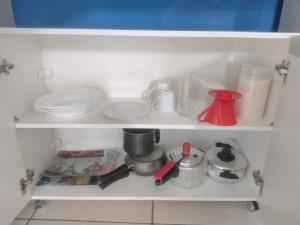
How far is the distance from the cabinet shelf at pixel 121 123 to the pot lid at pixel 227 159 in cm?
21

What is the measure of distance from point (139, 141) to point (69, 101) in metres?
0.31

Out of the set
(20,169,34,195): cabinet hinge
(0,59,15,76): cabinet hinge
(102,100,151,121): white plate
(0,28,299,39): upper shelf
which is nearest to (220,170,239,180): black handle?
(102,100,151,121): white plate

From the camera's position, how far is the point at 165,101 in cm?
92

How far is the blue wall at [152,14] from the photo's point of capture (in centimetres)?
71

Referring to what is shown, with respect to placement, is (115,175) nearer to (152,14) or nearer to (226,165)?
(226,165)

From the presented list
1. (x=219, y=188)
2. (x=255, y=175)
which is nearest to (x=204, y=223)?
(x=219, y=188)

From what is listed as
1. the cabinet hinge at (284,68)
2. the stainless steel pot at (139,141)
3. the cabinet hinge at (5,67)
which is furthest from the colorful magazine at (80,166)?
the cabinet hinge at (284,68)

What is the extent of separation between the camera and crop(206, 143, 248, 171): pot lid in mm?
963

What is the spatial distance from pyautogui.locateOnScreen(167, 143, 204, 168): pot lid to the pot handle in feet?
0.11

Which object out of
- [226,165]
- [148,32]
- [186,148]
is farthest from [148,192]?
[148,32]

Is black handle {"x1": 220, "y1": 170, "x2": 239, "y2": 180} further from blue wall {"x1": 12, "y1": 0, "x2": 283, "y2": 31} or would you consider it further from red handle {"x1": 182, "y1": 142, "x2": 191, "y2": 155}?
blue wall {"x1": 12, "y1": 0, "x2": 283, "y2": 31}

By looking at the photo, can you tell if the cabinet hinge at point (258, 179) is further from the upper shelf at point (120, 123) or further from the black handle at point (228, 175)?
the upper shelf at point (120, 123)

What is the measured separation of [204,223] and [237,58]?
65cm

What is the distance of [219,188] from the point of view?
0.96 metres
